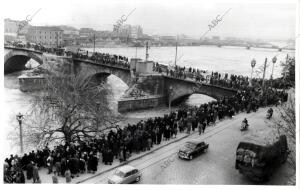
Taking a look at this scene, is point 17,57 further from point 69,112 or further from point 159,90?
point 69,112

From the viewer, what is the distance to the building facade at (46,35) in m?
88.5

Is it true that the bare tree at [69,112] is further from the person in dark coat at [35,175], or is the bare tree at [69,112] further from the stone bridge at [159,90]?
the stone bridge at [159,90]

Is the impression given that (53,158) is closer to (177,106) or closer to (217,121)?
(217,121)

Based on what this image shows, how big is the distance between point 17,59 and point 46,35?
3172 cm

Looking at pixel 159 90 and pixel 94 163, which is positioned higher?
pixel 159 90

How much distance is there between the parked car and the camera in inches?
515

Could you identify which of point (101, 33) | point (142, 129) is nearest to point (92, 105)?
point (142, 129)

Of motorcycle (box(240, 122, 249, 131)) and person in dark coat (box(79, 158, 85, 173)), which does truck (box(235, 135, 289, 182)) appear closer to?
motorcycle (box(240, 122, 249, 131))

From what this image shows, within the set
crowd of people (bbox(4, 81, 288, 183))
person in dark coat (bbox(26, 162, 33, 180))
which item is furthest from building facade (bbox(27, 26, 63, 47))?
person in dark coat (bbox(26, 162, 33, 180))

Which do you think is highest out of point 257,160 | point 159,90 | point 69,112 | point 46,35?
point 46,35

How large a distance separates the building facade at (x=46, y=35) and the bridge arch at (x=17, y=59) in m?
25.3

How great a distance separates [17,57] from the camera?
197 feet

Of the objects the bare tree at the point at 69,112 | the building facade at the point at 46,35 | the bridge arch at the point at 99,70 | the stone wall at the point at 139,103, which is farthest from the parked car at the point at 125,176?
the building facade at the point at 46,35

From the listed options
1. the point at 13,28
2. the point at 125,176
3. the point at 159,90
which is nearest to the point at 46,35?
the point at 13,28
